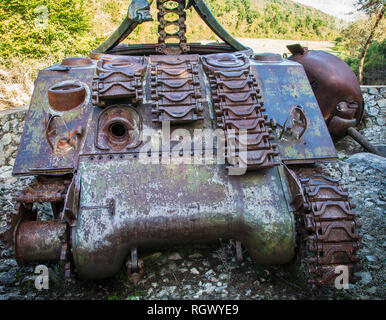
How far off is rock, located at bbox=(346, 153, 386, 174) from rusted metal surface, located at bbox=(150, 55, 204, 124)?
11.5 feet

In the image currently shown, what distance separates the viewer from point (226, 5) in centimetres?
3056

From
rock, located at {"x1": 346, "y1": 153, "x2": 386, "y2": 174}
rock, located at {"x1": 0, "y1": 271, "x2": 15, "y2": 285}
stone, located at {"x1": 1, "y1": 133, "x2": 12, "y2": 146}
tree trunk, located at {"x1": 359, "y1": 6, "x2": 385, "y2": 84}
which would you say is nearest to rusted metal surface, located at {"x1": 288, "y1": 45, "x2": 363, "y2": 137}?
rock, located at {"x1": 346, "y1": 153, "x2": 386, "y2": 174}

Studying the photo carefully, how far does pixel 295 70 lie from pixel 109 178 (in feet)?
7.31

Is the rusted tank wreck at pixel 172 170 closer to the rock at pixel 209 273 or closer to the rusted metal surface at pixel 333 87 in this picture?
the rock at pixel 209 273

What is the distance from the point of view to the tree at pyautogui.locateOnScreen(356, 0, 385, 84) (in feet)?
39.0

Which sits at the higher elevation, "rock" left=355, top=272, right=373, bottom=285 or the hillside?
the hillside

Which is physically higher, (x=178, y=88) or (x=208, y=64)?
(x=208, y=64)

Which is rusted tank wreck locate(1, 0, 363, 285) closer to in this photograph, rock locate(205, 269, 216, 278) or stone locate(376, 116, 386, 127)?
rock locate(205, 269, 216, 278)

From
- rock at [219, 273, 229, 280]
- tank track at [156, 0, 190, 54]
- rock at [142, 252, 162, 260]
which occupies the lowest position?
rock at [219, 273, 229, 280]

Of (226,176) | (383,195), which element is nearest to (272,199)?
(226,176)

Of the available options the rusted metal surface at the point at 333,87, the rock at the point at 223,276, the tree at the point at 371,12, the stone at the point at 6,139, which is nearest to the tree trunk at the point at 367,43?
the tree at the point at 371,12

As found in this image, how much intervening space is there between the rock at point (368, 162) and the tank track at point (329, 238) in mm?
3215

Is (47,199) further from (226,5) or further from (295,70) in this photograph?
(226,5)

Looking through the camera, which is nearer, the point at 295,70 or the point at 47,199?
the point at 47,199
